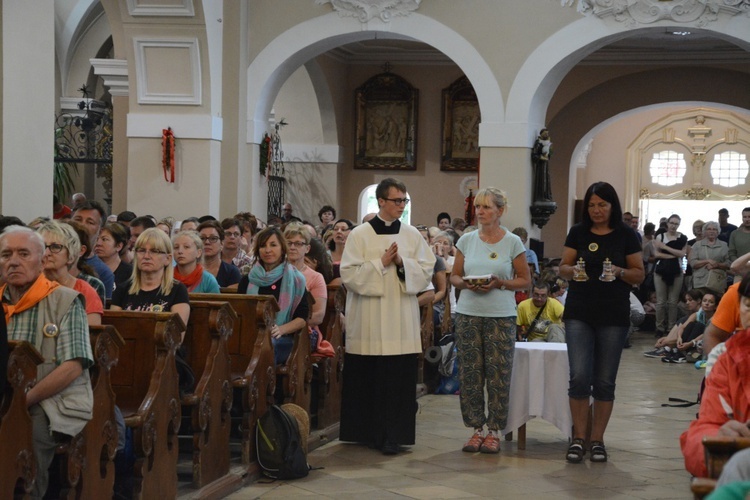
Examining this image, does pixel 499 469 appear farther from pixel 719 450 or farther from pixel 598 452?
pixel 719 450

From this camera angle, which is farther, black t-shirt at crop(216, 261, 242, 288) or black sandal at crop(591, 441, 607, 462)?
black t-shirt at crop(216, 261, 242, 288)

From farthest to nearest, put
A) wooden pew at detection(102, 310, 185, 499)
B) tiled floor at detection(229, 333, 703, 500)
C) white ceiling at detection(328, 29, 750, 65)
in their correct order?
white ceiling at detection(328, 29, 750, 65) → tiled floor at detection(229, 333, 703, 500) → wooden pew at detection(102, 310, 185, 499)

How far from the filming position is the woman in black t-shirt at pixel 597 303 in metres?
6.39

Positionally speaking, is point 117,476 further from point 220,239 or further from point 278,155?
point 278,155

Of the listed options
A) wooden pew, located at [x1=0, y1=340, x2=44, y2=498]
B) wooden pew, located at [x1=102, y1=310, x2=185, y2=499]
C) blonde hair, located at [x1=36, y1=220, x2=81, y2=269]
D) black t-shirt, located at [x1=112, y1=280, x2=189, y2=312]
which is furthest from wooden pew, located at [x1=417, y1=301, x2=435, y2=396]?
wooden pew, located at [x1=0, y1=340, x2=44, y2=498]

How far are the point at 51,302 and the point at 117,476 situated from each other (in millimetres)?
1099

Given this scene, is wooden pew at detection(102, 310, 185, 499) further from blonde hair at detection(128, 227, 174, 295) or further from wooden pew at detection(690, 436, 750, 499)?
wooden pew at detection(690, 436, 750, 499)

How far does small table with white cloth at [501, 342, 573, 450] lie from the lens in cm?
686

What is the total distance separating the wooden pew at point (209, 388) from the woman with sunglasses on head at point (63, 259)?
30.3 inches

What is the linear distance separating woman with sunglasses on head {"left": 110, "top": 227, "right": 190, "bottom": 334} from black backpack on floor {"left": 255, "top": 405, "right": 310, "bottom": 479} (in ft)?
2.94

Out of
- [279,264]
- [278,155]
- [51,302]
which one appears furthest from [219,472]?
[278,155]

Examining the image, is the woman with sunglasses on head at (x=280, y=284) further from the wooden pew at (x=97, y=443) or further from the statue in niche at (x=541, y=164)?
the statue in niche at (x=541, y=164)

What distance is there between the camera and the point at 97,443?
14.7 feet

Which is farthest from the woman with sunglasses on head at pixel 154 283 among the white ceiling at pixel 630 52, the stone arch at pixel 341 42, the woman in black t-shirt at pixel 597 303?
the white ceiling at pixel 630 52
